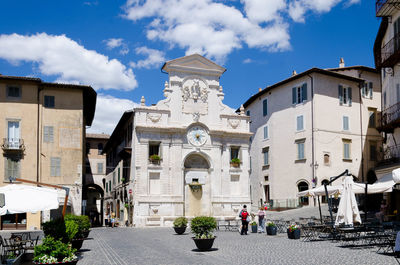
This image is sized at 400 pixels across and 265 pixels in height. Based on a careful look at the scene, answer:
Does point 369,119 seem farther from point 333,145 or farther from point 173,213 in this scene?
point 173,213

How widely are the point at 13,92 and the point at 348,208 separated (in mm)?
27773

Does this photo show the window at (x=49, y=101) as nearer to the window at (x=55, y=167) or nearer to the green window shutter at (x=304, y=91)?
the window at (x=55, y=167)

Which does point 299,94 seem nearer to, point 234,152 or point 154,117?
point 234,152

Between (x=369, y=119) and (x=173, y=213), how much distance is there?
2145cm

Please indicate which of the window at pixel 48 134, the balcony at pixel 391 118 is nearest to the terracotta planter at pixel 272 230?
the balcony at pixel 391 118

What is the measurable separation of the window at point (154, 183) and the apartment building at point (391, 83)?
55.8 ft

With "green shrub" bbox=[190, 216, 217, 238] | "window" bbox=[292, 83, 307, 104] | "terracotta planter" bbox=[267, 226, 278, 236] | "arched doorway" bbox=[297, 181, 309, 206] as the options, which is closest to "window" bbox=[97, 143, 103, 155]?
"window" bbox=[292, 83, 307, 104]

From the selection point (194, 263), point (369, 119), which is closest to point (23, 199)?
point (194, 263)

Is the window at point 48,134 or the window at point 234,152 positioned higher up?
the window at point 48,134

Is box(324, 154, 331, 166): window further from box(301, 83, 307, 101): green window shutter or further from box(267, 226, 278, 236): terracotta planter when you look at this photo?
box(267, 226, 278, 236): terracotta planter

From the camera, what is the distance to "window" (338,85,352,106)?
4519cm

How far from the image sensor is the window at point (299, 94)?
4459 centimetres

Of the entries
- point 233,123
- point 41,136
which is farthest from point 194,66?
point 41,136

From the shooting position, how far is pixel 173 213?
3900 centimetres
